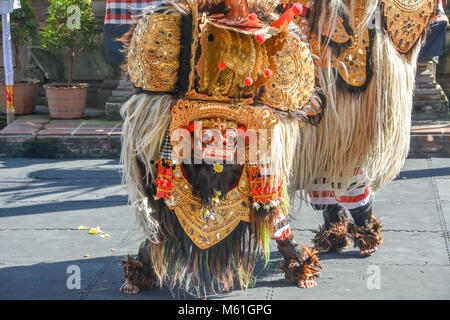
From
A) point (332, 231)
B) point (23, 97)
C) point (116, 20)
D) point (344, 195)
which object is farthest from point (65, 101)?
point (344, 195)

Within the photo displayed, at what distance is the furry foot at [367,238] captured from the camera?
3.78m

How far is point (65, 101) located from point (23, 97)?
0.63 m

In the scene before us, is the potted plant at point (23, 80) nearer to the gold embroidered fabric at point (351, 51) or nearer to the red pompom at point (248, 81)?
the gold embroidered fabric at point (351, 51)

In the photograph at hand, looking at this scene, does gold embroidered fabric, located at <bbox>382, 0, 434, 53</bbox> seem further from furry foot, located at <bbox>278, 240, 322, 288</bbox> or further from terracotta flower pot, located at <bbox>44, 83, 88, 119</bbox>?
terracotta flower pot, located at <bbox>44, 83, 88, 119</bbox>

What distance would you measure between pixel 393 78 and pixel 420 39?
12.7 inches

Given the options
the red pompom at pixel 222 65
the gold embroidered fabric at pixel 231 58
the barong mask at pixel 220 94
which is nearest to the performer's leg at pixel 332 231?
the barong mask at pixel 220 94

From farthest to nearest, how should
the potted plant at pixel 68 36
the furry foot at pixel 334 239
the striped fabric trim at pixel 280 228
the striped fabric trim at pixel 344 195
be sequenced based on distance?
the potted plant at pixel 68 36, the furry foot at pixel 334 239, the striped fabric trim at pixel 344 195, the striped fabric trim at pixel 280 228

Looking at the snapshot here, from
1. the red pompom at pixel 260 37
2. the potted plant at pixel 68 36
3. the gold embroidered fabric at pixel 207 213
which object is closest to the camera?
the red pompom at pixel 260 37

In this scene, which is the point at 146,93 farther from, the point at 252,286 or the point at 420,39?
the point at 420,39

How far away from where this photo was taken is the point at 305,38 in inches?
122

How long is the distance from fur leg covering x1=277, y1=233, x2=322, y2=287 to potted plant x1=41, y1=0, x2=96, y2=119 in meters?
4.51

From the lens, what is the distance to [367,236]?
379cm

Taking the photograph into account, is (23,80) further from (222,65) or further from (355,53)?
(222,65)

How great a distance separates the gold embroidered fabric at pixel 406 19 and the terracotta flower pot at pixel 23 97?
16.9 ft
